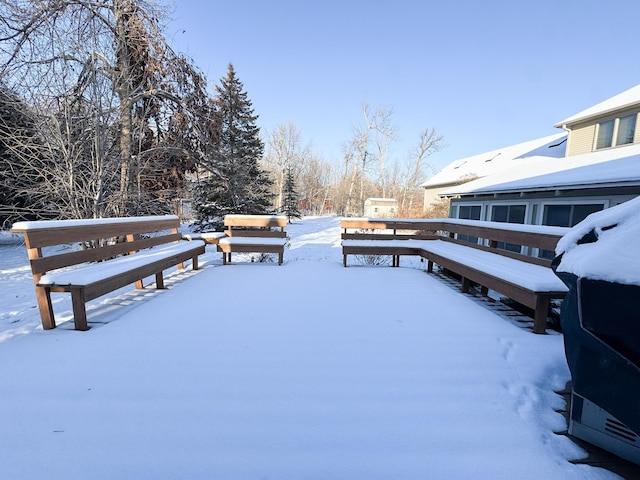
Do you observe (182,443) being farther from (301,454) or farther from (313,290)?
(313,290)

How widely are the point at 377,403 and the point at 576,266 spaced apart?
3.93ft

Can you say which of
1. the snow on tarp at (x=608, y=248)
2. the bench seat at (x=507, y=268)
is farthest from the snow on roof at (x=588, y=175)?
the snow on tarp at (x=608, y=248)

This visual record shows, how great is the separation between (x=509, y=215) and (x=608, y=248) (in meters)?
8.55

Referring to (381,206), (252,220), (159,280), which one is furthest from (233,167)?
(381,206)

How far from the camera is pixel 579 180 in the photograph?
5.68 m

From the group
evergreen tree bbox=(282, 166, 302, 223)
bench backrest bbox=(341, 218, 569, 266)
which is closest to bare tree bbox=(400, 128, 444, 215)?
evergreen tree bbox=(282, 166, 302, 223)

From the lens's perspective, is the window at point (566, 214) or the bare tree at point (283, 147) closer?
the window at point (566, 214)

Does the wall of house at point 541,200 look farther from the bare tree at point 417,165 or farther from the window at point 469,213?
the bare tree at point 417,165

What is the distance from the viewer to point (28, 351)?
2.12 m

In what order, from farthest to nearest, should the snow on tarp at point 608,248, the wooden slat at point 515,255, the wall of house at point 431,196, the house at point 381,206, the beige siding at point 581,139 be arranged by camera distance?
the house at point 381,206 < the wall of house at point 431,196 < the beige siding at point 581,139 < the wooden slat at point 515,255 < the snow on tarp at point 608,248

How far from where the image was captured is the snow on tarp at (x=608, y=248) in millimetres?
1083

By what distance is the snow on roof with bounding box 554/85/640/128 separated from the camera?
791 cm

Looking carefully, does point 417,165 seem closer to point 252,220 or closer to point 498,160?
point 498,160

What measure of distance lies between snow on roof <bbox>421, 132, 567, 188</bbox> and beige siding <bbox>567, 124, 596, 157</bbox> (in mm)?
2638
